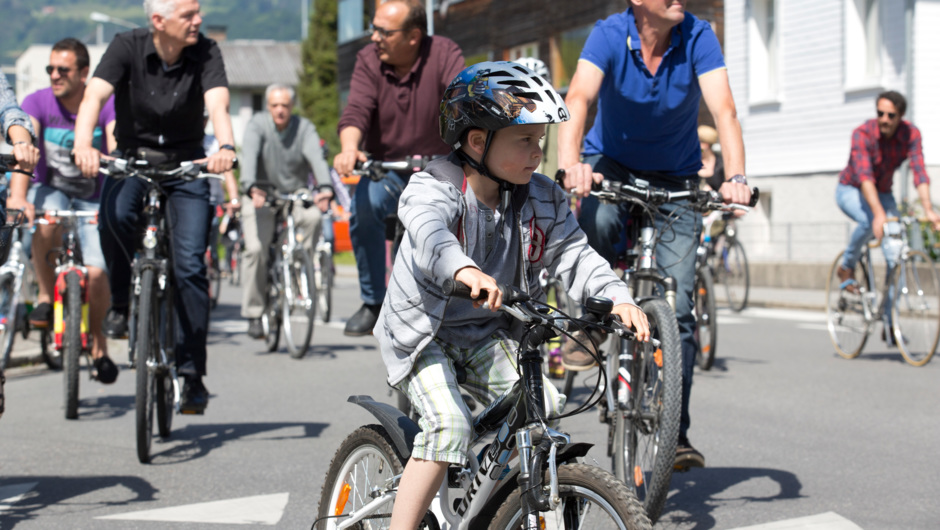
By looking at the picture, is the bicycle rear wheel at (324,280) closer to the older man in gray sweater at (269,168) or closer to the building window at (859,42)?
Answer: the older man in gray sweater at (269,168)

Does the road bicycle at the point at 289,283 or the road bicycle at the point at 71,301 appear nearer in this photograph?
the road bicycle at the point at 71,301

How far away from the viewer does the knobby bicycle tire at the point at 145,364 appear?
5629 mm

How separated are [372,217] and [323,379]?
2.65 metres

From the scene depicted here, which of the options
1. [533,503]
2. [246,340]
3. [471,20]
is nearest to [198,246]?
[533,503]

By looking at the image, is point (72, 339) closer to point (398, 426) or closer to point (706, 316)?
point (398, 426)

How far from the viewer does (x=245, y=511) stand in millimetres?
4895

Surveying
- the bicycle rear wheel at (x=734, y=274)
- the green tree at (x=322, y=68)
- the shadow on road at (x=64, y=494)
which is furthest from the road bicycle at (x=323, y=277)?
the green tree at (x=322, y=68)

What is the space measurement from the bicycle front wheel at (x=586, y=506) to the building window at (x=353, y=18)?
35940 millimetres

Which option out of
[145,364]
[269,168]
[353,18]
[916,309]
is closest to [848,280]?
[916,309]

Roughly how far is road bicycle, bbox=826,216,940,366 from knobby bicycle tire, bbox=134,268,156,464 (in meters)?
5.84

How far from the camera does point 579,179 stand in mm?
4418

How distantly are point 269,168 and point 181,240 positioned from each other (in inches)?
187

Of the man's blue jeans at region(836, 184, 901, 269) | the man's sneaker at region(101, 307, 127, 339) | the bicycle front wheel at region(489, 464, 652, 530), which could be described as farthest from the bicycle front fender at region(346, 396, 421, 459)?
the man's blue jeans at region(836, 184, 901, 269)

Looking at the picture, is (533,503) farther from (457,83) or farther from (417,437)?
(457,83)
